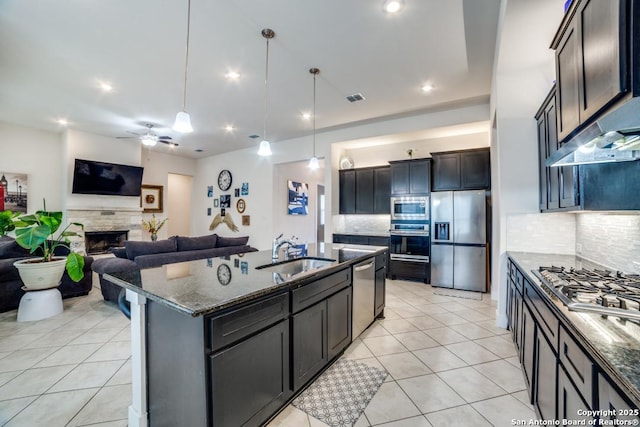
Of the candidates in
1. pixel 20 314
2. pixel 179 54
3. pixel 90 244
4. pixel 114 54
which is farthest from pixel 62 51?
pixel 90 244

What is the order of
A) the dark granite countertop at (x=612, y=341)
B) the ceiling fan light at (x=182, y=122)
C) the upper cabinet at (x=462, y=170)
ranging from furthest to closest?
the upper cabinet at (x=462, y=170)
the ceiling fan light at (x=182, y=122)
the dark granite countertop at (x=612, y=341)

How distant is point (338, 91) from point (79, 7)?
116 inches

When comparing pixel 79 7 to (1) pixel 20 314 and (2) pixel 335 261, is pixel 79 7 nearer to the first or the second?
(2) pixel 335 261

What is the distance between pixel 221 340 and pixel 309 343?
2.60 ft

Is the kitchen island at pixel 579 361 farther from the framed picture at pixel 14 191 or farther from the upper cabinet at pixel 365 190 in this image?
the framed picture at pixel 14 191

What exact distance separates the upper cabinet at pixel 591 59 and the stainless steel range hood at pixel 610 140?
0.33 feet

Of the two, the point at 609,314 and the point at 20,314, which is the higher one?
the point at 609,314

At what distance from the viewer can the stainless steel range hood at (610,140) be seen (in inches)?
36.5

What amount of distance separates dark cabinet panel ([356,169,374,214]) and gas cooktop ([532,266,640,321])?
399 cm

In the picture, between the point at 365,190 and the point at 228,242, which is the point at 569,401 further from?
the point at 365,190

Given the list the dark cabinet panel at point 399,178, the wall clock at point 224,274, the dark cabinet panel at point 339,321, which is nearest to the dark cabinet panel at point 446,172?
the dark cabinet panel at point 399,178

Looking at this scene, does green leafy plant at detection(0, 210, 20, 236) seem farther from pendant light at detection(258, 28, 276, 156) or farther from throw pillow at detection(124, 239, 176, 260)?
pendant light at detection(258, 28, 276, 156)

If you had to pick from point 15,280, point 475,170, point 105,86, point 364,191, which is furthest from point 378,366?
point 105,86

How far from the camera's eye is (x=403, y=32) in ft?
9.09
